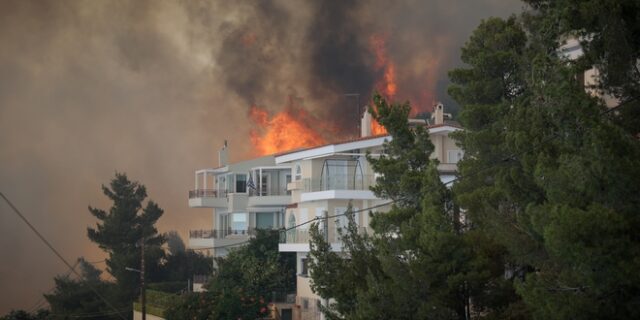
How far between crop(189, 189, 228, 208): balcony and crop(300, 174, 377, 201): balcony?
21647 millimetres

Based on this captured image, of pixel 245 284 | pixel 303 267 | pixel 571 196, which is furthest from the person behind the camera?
pixel 245 284

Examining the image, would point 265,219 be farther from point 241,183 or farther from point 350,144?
point 350,144

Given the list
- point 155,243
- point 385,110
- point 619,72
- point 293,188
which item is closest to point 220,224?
point 155,243

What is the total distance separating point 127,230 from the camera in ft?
253

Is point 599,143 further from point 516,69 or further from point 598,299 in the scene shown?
point 516,69

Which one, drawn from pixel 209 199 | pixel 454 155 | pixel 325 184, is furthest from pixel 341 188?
pixel 209 199

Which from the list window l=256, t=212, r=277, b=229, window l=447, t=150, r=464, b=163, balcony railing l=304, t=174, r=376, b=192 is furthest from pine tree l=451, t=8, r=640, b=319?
window l=256, t=212, r=277, b=229

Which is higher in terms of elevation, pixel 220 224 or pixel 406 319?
pixel 220 224

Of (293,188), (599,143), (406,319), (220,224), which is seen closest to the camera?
(599,143)

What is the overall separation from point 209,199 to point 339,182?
2452 centimetres

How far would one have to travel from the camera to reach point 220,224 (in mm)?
77188

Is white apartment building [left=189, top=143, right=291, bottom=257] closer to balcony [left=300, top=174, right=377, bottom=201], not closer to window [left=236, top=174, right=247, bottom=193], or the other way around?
window [left=236, top=174, right=247, bottom=193]

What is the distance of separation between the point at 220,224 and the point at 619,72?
56.4 meters

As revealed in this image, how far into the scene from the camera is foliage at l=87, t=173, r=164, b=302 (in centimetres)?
7381
